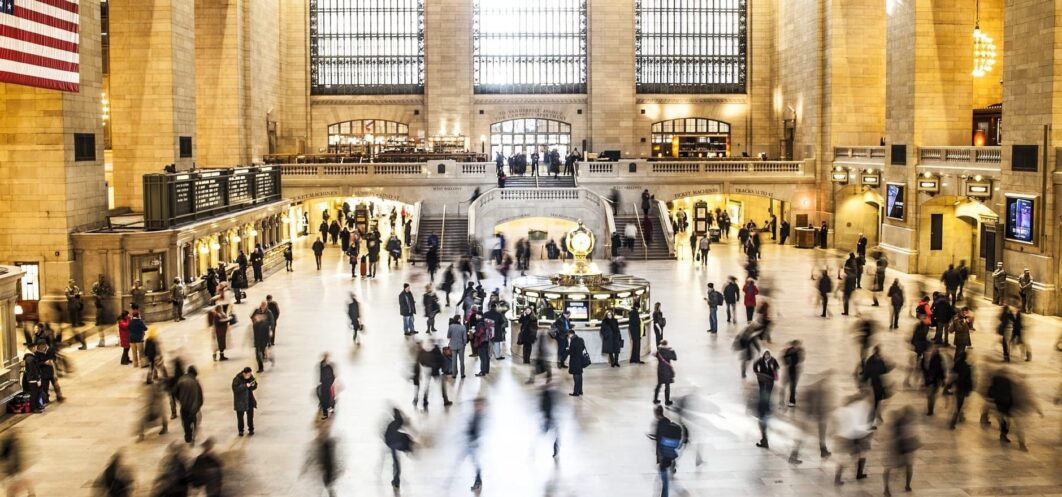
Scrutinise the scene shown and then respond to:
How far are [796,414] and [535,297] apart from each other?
5757 mm

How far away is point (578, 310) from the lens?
66.7 ft

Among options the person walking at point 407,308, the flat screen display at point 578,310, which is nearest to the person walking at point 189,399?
the person walking at point 407,308

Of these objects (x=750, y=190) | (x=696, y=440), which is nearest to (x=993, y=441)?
(x=696, y=440)

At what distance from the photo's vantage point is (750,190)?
44.4 m

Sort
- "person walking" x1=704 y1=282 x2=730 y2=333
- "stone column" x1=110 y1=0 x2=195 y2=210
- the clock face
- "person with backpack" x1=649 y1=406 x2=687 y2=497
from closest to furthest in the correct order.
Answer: "person with backpack" x1=649 y1=406 x2=687 y2=497, the clock face, "person walking" x1=704 y1=282 x2=730 y2=333, "stone column" x1=110 y1=0 x2=195 y2=210

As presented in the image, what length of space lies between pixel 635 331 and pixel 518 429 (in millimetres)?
4634

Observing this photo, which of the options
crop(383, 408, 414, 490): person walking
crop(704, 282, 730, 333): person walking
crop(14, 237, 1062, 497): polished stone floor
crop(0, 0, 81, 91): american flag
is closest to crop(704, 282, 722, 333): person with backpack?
crop(704, 282, 730, 333): person walking

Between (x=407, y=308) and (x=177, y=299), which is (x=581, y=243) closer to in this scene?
(x=407, y=308)

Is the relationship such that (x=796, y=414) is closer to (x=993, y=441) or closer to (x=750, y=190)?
(x=993, y=441)

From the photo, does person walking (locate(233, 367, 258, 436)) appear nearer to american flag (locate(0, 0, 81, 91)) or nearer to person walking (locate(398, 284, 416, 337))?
person walking (locate(398, 284, 416, 337))

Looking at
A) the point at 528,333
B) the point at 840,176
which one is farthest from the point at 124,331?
the point at 840,176

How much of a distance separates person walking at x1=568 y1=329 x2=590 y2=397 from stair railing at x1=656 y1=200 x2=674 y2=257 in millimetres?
20292

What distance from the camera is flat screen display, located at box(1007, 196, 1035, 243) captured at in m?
27.2

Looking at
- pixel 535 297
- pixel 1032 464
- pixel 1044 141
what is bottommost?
pixel 1032 464
